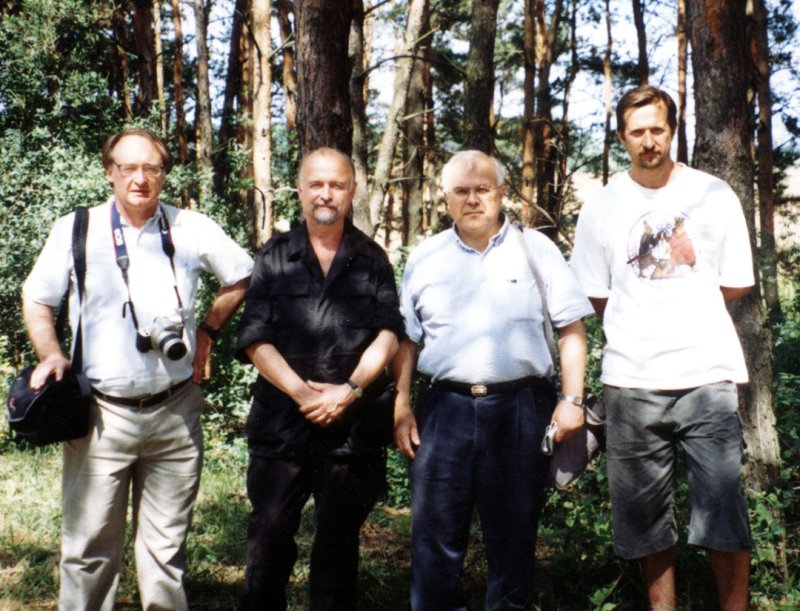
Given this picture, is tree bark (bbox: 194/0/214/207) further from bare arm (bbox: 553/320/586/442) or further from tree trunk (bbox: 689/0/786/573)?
bare arm (bbox: 553/320/586/442)

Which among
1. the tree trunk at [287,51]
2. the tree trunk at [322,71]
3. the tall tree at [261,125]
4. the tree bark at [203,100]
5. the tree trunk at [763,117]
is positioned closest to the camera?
the tree trunk at [322,71]

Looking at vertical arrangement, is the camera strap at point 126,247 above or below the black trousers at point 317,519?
above

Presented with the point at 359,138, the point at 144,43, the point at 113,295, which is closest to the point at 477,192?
the point at 113,295

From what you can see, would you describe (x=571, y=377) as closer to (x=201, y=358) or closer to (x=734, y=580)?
(x=734, y=580)

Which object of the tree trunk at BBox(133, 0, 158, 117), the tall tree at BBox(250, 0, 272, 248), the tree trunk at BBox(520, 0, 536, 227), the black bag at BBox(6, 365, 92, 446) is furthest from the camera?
the tree trunk at BBox(520, 0, 536, 227)

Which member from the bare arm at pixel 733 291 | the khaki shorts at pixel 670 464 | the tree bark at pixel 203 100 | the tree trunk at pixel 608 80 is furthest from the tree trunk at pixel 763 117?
the khaki shorts at pixel 670 464

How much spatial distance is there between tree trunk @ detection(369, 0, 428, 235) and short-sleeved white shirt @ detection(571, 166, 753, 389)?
5.63 metres

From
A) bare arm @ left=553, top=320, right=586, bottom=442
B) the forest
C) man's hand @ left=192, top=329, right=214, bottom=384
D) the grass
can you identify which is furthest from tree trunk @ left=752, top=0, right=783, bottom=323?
man's hand @ left=192, top=329, right=214, bottom=384

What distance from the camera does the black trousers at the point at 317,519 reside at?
3.19 m

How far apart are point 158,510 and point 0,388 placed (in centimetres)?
599

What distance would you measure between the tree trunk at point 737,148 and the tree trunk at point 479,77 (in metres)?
5.14

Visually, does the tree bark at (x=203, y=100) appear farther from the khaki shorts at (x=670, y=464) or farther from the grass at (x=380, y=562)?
the khaki shorts at (x=670, y=464)

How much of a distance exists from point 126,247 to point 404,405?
1.36 meters

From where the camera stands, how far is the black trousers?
319 cm
